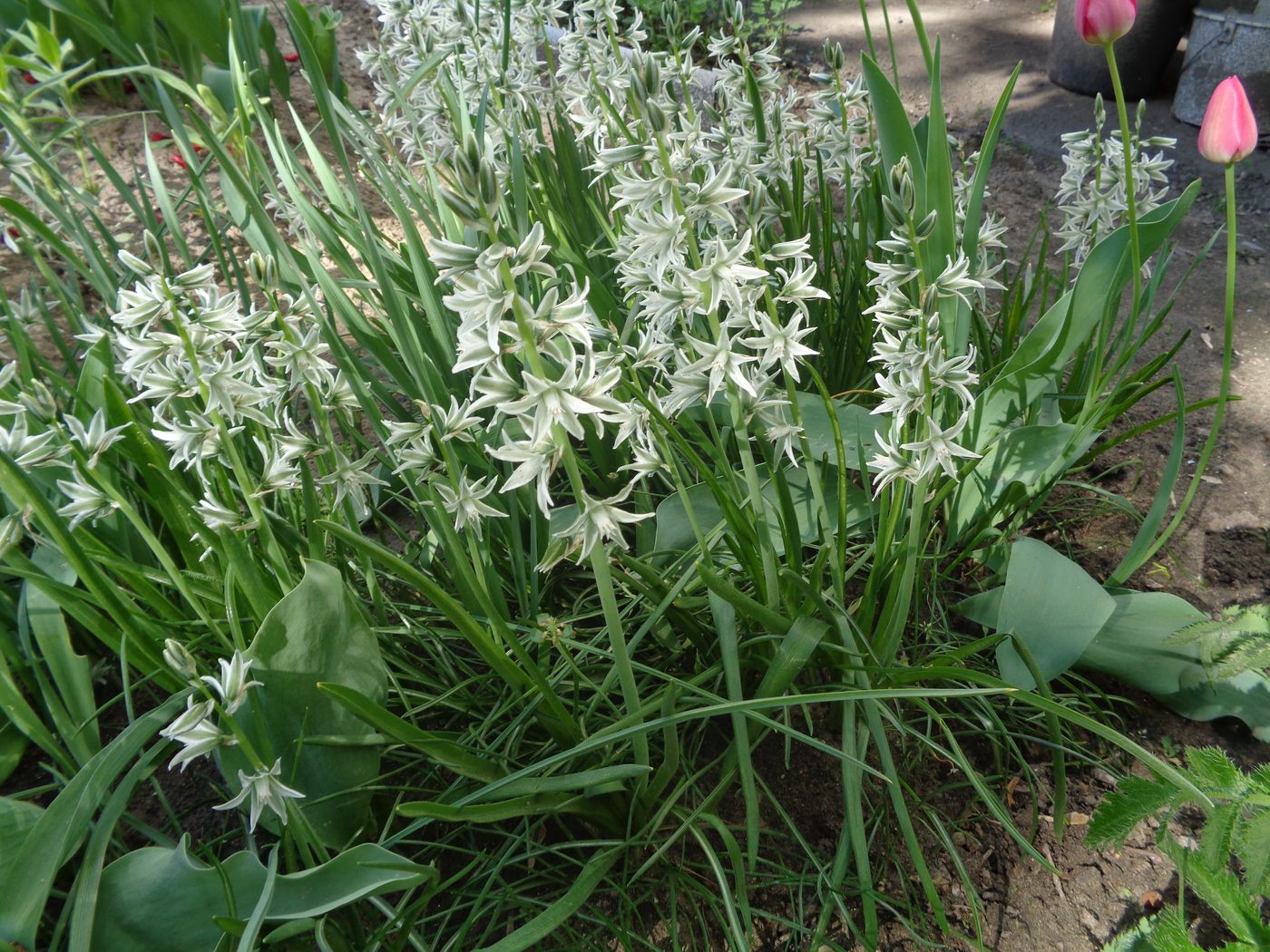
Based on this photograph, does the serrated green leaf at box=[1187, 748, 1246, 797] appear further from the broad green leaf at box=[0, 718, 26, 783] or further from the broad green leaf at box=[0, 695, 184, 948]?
the broad green leaf at box=[0, 718, 26, 783]

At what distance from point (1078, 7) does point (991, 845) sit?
1442 millimetres

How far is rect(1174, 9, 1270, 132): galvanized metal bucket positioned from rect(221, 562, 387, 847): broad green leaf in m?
4.96

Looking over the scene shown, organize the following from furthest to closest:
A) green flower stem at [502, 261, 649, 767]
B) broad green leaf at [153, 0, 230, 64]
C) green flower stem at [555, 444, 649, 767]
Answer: broad green leaf at [153, 0, 230, 64] < green flower stem at [555, 444, 649, 767] < green flower stem at [502, 261, 649, 767]

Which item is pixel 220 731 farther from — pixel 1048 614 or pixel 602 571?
pixel 1048 614

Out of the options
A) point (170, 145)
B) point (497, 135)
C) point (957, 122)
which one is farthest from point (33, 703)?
point (957, 122)

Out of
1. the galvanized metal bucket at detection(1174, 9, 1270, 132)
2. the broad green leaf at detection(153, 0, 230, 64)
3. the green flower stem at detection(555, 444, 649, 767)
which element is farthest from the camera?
the galvanized metal bucket at detection(1174, 9, 1270, 132)

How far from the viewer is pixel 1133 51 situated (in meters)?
4.92

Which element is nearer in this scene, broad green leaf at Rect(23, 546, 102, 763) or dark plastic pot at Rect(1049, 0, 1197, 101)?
broad green leaf at Rect(23, 546, 102, 763)

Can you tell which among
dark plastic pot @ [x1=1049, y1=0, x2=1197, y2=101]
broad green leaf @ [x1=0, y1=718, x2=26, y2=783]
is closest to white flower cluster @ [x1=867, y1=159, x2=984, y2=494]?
broad green leaf @ [x1=0, y1=718, x2=26, y2=783]

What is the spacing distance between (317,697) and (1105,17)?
5.41ft

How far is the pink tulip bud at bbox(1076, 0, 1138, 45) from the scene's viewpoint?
1.44m

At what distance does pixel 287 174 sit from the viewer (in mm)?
1789

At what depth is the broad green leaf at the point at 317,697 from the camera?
133cm

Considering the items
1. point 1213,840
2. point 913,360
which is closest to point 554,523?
point 913,360
